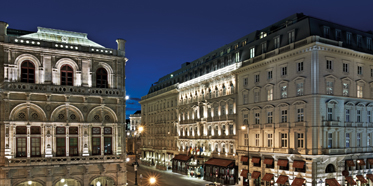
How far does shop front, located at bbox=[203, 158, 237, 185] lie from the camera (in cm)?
5634

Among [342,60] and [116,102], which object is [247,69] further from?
[116,102]

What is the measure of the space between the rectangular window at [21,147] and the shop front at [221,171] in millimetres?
32214

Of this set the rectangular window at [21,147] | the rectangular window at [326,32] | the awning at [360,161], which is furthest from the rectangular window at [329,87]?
the rectangular window at [21,147]

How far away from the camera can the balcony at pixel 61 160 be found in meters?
34.2

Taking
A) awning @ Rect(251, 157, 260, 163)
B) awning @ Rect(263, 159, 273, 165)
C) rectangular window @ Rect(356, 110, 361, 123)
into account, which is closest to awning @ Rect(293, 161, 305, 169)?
awning @ Rect(263, 159, 273, 165)

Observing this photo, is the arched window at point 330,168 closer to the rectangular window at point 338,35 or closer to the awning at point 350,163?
the awning at point 350,163

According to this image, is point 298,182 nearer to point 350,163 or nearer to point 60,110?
point 350,163

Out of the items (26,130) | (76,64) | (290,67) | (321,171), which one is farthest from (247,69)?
(26,130)

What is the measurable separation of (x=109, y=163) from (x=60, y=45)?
46.9 feet

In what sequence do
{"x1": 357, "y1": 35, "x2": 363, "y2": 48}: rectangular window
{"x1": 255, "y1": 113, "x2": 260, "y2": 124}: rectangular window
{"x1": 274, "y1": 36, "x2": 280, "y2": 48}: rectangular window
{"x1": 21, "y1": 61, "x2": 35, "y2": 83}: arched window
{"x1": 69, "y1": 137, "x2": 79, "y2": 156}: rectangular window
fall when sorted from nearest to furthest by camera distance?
{"x1": 21, "y1": 61, "x2": 35, "y2": 83}: arched window, {"x1": 69, "y1": 137, "x2": 79, "y2": 156}: rectangular window, {"x1": 357, "y1": 35, "x2": 363, "y2": 48}: rectangular window, {"x1": 274, "y1": 36, "x2": 280, "y2": 48}: rectangular window, {"x1": 255, "y1": 113, "x2": 260, "y2": 124}: rectangular window

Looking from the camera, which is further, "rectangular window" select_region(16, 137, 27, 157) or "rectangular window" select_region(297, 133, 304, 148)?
"rectangular window" select_region(297, 133, 304, 148)

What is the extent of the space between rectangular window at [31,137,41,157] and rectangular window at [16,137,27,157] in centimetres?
67

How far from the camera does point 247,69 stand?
2175 inches

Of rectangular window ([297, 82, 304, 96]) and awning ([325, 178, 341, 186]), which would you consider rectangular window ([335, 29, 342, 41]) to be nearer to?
rectangular window ([297, 82, 304, 96])
